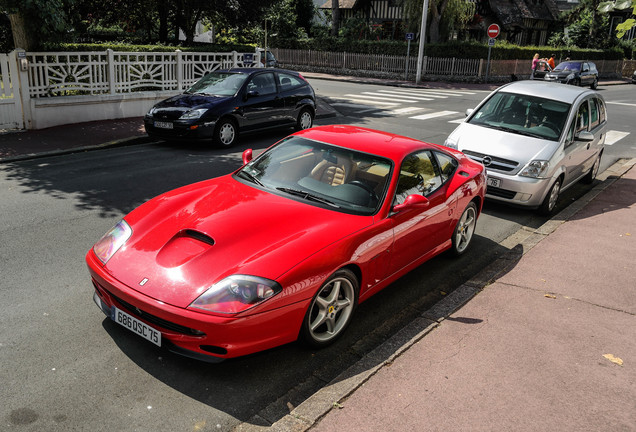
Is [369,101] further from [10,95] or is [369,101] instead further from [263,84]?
[10,95]

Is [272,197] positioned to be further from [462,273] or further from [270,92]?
[270,92]

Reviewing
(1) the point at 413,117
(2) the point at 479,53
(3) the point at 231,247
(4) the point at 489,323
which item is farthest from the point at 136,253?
(2) the point at 479,53

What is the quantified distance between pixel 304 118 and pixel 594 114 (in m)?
7.02

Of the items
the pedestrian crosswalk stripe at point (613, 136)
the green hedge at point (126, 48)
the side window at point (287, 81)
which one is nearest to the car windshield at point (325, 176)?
the side window at point (287, 81)

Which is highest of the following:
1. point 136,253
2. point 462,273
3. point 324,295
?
point 136,253

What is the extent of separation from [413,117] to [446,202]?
13.2m

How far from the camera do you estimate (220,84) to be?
12.9 meters

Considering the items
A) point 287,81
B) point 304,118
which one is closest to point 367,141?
point 287,81

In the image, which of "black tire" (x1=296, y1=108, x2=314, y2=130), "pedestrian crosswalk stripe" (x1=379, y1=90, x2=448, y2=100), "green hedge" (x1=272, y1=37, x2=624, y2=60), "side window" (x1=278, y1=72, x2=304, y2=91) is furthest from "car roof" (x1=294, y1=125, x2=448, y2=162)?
"green hedge" (x1=272, y1=37, x2=624, y2=60)

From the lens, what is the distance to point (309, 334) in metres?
4.30

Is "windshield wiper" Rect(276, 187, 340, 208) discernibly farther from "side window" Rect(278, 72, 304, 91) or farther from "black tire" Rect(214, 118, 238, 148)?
"side window" Rect(278, 72, 304, 91)

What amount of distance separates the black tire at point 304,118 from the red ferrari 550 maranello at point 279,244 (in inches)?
330

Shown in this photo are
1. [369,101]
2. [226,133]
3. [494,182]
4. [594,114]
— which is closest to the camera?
[494,182]

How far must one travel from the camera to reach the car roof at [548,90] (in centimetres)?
934
